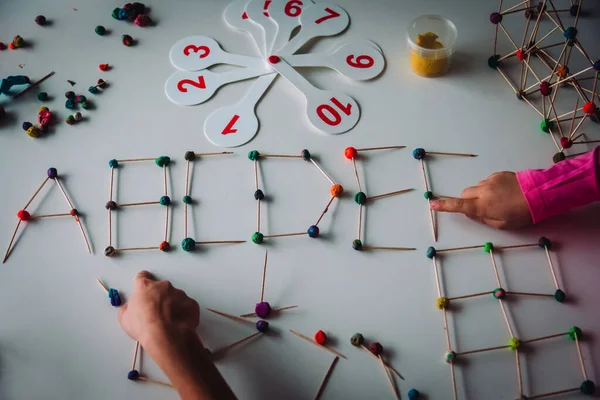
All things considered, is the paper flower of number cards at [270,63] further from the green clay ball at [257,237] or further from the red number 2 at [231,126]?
the green clay ball at [257,237]

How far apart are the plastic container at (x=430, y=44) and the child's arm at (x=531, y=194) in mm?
466

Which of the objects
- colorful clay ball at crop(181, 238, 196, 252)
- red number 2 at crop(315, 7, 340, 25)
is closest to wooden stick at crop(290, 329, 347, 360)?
colorful clay ball at crop(181, 238, 196, 252)

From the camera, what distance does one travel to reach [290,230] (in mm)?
1442

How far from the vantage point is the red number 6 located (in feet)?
6.09

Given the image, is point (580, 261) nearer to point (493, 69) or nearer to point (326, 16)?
point (493, 69)

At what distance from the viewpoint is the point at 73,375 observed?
1264 mm

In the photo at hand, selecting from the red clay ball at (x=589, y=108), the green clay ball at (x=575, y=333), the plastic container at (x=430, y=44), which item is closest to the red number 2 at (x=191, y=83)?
the plastic container at (x=430, y=44)

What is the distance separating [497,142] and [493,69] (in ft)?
1.02

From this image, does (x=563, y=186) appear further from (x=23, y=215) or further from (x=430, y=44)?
(x=23, y=215)

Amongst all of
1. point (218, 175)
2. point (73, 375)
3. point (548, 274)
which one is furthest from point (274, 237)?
point (548, 274)

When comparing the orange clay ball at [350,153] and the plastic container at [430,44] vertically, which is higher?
the plastic container at [430,44]

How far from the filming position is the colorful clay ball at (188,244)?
4.62ft

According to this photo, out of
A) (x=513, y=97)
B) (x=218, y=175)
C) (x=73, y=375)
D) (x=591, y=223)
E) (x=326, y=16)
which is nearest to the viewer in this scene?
(x=73, y=375)

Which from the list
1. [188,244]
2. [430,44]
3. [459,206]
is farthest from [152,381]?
[430,44]
